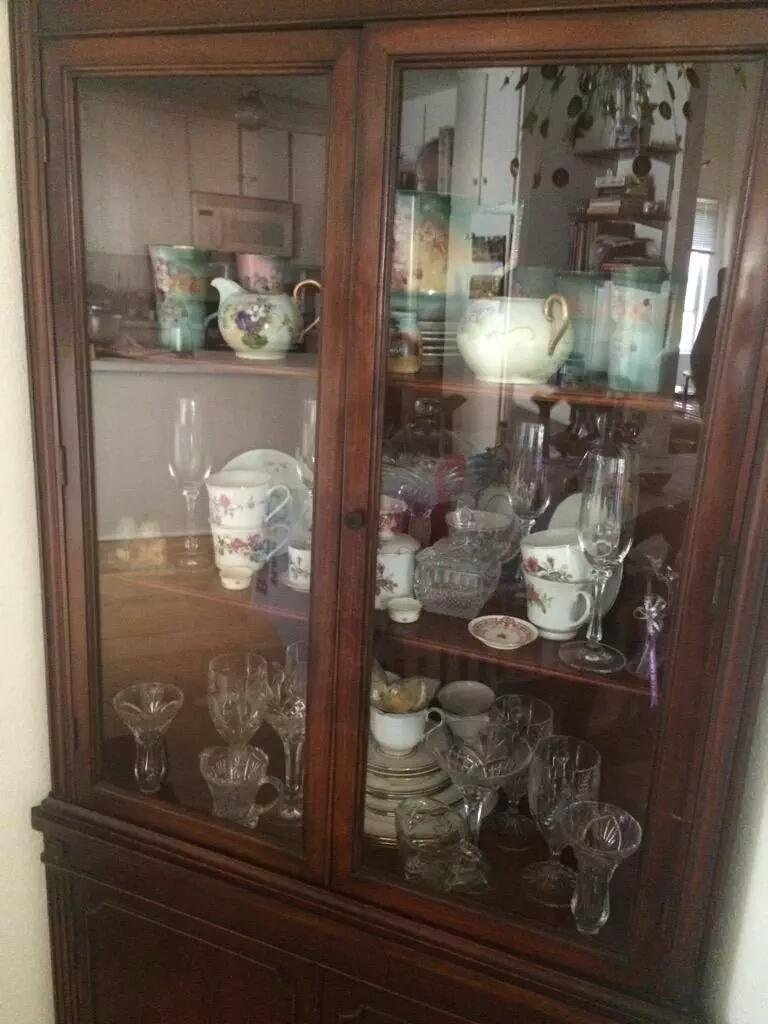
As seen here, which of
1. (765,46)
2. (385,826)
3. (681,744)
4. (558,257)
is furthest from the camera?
(385,826)

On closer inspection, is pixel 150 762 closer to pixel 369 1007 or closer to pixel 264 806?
pixel 264 806

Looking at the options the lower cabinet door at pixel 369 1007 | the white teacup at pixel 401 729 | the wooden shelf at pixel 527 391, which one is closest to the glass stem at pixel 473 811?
the white teacup at pixel 401 729

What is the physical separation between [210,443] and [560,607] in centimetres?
55

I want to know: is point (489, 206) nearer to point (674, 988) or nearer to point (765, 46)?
point (765, 46)

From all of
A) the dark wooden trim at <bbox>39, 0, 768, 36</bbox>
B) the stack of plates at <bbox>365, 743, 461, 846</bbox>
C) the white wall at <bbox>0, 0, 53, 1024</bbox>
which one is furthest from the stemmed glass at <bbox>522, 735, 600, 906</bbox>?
the dark wooden trim at <bbox>39, 0, 768, 36</bbox>

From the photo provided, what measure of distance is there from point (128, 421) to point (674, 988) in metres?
0.99

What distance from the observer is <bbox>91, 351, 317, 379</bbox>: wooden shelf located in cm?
107

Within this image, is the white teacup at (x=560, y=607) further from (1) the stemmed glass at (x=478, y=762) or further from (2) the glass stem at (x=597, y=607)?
(1) the stemmed glass at (x=478, y=762)

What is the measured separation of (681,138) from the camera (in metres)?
0.91

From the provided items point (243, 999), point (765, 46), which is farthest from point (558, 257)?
point (243, 999)

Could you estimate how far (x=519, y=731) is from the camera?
46.2 inches

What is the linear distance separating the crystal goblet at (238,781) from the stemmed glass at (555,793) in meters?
0.37

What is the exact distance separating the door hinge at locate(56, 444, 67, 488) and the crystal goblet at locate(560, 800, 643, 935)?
83 centimetres

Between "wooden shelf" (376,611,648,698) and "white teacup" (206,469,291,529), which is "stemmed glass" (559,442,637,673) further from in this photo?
"white teacup" (206,469,291,529)
